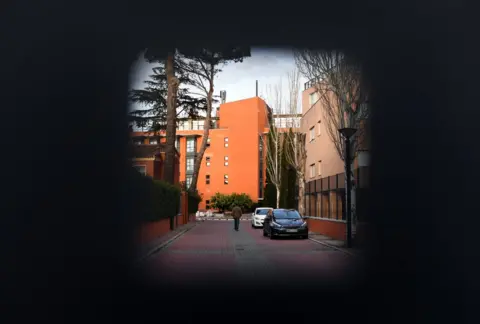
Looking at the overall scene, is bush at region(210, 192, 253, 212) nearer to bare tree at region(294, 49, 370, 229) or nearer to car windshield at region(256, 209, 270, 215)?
car windshield at region(256, 209, 270, 215)

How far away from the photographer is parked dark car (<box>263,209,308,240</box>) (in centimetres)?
2409

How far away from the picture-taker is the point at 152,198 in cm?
2173

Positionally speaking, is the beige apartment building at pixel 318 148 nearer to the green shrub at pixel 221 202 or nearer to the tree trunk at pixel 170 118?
the tree trunk at pixel 170 118

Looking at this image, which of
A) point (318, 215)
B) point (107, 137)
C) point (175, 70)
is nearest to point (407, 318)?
point (107, 137)

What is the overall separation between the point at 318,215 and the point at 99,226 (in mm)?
18655

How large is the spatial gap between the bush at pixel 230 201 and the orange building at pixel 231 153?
2.55 metres

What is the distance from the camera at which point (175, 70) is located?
3008 cm

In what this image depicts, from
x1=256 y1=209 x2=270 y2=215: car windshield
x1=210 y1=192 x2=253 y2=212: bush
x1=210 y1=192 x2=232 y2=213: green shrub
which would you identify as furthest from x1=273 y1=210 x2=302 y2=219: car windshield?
x1=210 y1=192 x2=232 y2=213: green shrub

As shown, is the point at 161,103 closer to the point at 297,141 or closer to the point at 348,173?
the point at 297,141

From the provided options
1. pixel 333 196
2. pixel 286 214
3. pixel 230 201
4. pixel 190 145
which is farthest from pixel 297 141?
pixel 190 145

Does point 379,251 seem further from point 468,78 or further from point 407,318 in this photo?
point 468,78

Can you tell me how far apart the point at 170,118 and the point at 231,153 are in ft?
134

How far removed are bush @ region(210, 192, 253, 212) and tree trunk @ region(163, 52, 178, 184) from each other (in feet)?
114

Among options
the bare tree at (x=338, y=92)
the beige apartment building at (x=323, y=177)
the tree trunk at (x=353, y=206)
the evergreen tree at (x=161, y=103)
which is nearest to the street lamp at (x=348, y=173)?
the tree trunk at (x=353, y=206)
